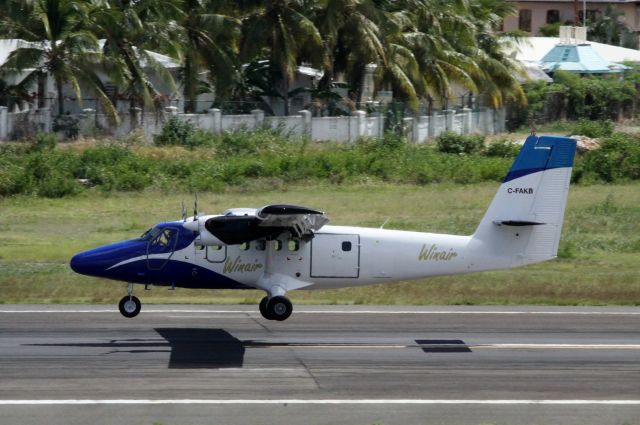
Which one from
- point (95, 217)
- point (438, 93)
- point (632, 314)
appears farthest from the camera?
point (438, 93)

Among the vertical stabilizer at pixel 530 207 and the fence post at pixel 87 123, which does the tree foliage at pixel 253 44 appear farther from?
the vertical stabilizer at pixel 530 207

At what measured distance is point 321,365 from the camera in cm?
1822

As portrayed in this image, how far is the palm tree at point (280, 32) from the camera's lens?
172 feet

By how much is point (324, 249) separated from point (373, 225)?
553 inches

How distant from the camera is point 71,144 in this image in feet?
153

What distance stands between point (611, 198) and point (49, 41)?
2337 centimetres

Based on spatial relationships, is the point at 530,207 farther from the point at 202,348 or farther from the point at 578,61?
the point at 578,61

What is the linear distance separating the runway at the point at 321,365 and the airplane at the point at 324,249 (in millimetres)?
959

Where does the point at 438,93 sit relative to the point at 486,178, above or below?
above

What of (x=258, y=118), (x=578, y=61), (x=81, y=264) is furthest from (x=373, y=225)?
(x=578, y=61)

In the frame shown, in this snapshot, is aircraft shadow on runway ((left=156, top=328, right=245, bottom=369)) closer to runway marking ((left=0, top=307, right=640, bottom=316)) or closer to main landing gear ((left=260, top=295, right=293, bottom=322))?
main landing gear ((left=260, top=295, right=293, bottom=322))

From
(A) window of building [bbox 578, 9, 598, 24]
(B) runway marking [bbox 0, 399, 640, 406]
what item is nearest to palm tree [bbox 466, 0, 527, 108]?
(A) window of building [bbox 578, 9, 598, 24]

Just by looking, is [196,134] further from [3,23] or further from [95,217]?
[95,217]

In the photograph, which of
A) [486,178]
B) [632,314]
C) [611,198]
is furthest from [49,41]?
[632,314]
